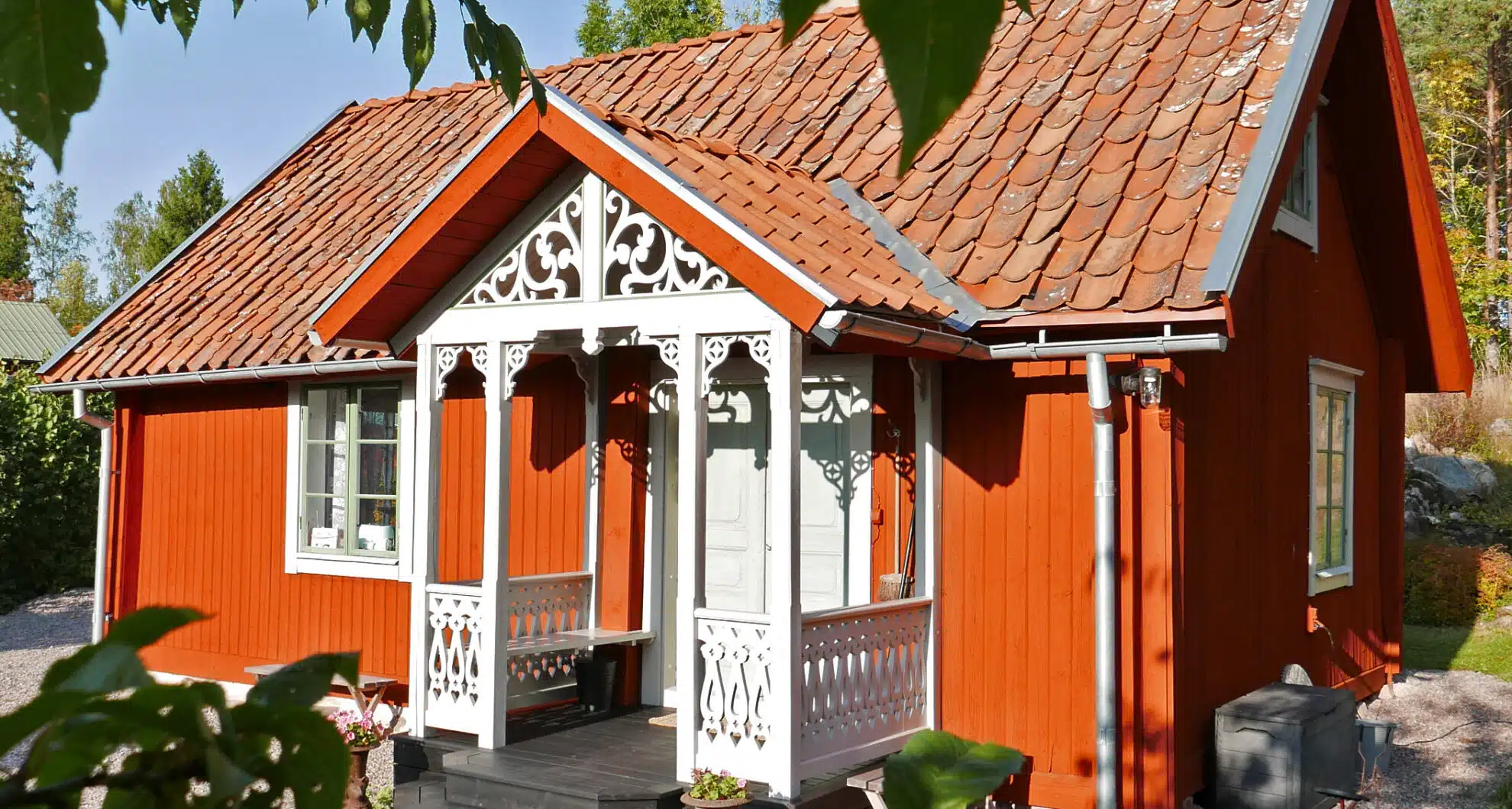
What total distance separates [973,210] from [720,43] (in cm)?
410

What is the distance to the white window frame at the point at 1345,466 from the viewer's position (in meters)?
9.21

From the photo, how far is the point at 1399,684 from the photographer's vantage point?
11.5 metres

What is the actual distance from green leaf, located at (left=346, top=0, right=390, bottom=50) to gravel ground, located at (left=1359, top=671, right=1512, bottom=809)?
7.83 metres

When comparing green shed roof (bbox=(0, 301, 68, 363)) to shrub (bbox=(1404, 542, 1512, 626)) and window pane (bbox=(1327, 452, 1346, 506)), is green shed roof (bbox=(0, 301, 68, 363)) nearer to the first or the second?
shrub (bbox=(1404, 542, 1512, 626))

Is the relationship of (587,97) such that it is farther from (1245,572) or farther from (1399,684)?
(1399,684)

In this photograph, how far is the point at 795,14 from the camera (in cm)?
65

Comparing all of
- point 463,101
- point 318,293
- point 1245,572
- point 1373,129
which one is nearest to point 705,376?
point 1245,572

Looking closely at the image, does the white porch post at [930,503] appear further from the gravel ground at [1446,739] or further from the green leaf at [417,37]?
the green leaf at [417,37]

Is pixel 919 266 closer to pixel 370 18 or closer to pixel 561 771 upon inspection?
pixel 561 771

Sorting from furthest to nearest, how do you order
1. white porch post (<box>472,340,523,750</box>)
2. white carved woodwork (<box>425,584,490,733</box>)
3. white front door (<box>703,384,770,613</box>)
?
Answer: white front door (<box>703,384,770,613</box>), white carved woodwork (<box>425,584,490,733</box>), white porch post (<box>472,340,523,750</box>)

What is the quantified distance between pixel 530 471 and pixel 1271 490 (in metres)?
4.72

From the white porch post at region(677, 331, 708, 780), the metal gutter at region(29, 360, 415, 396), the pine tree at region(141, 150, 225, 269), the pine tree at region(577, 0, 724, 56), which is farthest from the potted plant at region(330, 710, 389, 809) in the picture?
the pine tree at region(577, 0, 724, 56)

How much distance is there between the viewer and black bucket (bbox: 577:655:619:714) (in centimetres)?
825

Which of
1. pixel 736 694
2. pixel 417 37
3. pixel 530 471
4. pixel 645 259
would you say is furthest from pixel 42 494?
pixel 417 37
